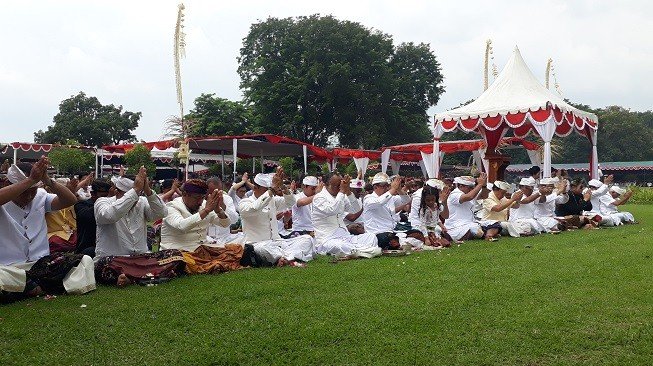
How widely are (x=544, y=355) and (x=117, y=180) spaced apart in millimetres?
4894

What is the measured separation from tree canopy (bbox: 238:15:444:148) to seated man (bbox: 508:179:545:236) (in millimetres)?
24935

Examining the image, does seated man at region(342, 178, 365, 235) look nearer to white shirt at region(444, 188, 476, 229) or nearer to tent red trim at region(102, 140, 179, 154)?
white shirt at region(444, 188, 476, 229)

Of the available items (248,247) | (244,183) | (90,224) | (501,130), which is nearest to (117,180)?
(90,224)

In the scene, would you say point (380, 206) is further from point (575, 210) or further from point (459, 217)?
point (575, 210)

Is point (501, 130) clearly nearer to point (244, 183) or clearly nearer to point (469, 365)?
point (244, 183)

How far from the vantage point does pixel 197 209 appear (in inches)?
289

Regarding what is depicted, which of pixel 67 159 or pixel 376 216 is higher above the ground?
pixel 67 159

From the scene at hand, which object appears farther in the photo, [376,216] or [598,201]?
[598,201]

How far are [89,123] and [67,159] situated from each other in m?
20.2

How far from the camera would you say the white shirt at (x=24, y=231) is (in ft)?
19.4

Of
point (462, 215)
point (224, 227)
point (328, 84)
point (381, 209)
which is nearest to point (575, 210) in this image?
point (462, 215)

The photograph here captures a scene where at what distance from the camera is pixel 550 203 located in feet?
42.1

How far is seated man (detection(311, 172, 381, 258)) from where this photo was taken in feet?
28.9

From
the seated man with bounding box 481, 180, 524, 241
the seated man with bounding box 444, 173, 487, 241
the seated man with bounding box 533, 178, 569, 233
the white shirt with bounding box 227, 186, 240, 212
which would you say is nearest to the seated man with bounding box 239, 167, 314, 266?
the white shirt with bounding box 227, 186, 240, 212
